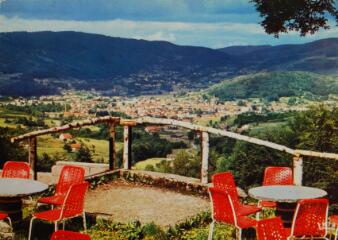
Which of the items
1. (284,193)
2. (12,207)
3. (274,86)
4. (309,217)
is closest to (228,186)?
(284,193)

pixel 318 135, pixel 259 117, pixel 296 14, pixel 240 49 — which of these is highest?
pixel 240 49

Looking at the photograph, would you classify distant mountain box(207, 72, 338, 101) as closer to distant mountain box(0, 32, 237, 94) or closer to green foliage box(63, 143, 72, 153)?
distant mountain box(0, 32, 237, 94)

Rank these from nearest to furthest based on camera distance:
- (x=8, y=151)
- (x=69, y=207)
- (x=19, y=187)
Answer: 1. (x=69, y=207)
2. (x=19, y=187)
3. (x=8, y=151)

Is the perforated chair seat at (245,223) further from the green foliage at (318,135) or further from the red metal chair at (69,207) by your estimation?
the green foliage at (318,135)

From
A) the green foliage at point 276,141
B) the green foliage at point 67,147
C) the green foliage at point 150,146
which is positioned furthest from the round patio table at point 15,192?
the green foliage at point 67,147

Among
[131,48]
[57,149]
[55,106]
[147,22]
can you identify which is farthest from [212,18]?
[57,149]

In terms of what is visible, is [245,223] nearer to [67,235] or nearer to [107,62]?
[67,235]

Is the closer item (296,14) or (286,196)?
(286,196)
